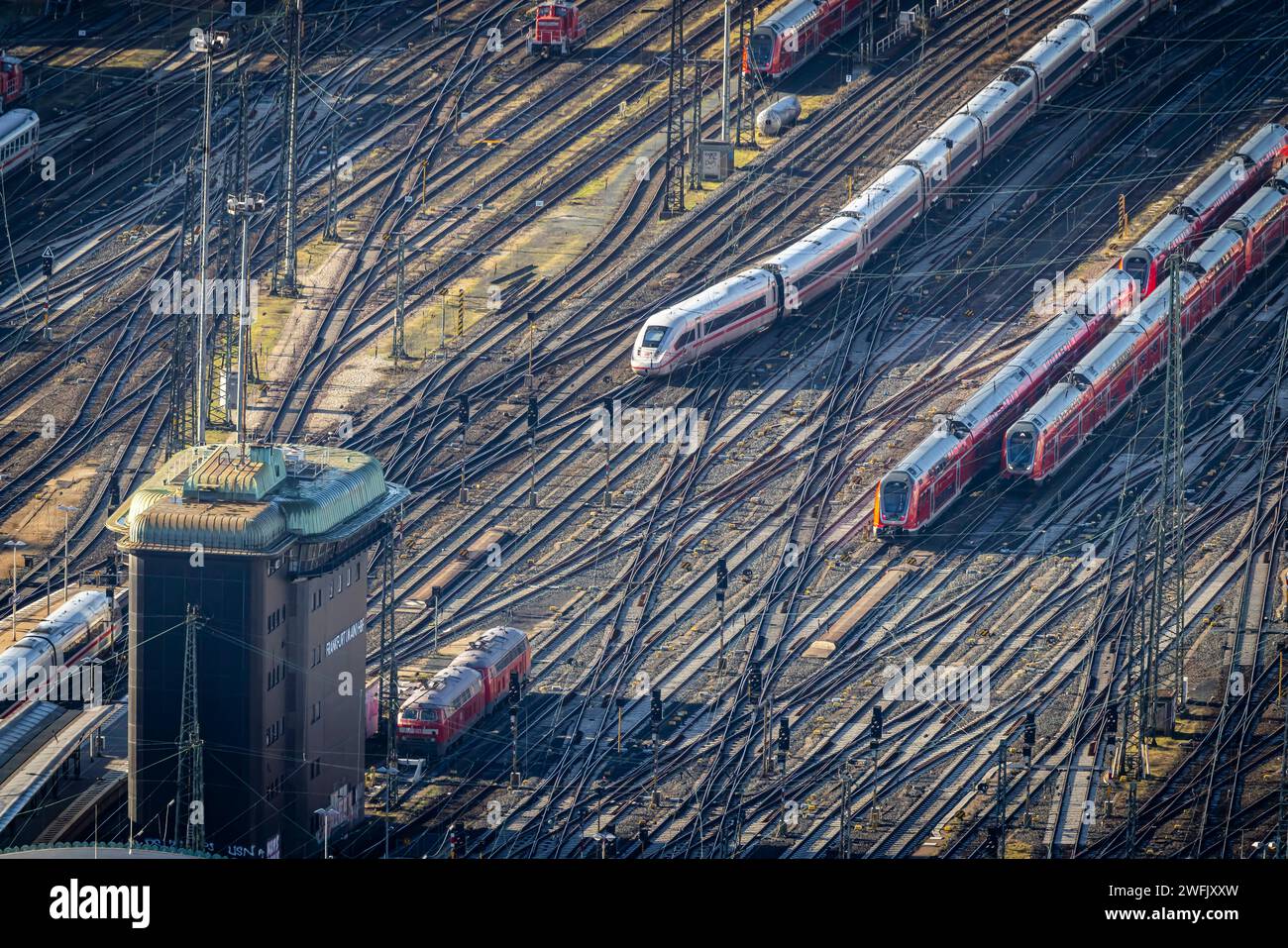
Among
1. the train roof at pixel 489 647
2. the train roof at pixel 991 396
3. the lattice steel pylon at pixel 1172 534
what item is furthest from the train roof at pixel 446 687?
the train roof at pixel 991 396

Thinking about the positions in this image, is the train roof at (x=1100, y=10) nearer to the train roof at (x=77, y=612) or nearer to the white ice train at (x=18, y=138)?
the white ice train at (x=18, y=138)

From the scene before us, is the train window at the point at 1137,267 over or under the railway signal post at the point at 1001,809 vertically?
over

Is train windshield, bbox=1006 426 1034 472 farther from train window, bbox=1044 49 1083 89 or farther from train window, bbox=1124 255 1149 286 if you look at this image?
train window, bbox=1044 49 1083 89

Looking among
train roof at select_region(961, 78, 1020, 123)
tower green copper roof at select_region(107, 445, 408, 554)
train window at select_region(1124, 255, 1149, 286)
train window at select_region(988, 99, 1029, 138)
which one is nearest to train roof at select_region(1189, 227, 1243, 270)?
train window at select_region(1124, 255, 1149, 286)

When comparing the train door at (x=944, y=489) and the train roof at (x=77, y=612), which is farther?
the train door at (x=944, y=489)

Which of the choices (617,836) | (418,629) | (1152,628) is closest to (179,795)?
(617,836)

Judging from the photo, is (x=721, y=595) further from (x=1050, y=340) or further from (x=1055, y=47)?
(x=1055, y=47)

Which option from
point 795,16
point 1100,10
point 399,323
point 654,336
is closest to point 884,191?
point 654,336
